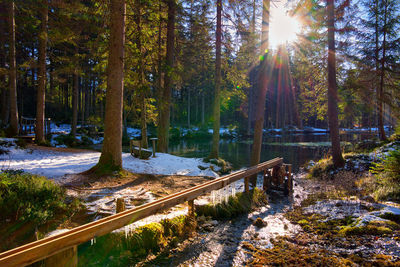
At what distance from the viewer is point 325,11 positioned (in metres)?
11.6

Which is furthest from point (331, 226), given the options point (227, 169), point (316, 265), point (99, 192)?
point (227, 169)

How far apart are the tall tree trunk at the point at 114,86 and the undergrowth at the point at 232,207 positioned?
4014mm

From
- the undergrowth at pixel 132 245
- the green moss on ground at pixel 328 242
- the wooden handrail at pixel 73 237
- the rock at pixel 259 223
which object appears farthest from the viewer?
the rock at pixel 259 223

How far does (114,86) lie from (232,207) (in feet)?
18.7

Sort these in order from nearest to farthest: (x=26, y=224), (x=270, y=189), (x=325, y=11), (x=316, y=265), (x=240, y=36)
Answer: (x=316, y=265), (x=26, y=224), (x=270, y=189), (x=325, y=11), (x=240, y=36)

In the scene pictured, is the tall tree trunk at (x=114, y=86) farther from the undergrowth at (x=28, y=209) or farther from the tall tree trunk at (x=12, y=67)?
the tall tree trunk at (x=12, y=67)

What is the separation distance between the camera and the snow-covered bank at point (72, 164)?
7949mm

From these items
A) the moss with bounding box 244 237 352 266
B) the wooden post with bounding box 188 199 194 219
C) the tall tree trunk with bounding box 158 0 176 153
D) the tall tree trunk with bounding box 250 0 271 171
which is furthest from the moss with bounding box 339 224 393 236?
the tall tree trunk with bounding box 158 0 176 153

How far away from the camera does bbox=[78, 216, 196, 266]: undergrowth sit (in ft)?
11.4

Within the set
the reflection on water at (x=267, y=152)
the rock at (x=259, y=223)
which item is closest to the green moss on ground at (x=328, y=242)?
the rock at (x=259, y=223)

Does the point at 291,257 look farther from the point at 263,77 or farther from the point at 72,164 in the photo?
the point at 72,164

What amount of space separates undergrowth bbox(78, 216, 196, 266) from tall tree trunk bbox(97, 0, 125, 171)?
442 cm

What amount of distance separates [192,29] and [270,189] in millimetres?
9926

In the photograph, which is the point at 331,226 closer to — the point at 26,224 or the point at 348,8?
the point at 26,224
